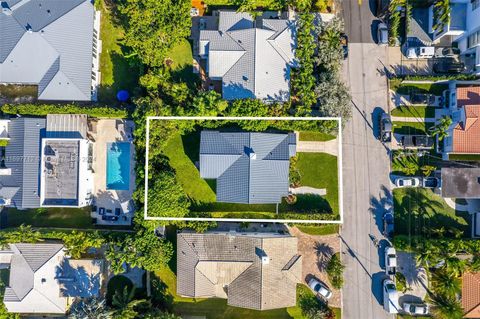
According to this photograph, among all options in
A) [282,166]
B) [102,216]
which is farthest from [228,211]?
[102,216]

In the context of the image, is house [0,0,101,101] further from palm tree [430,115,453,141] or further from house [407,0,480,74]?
palm tree [430,115,453,141]

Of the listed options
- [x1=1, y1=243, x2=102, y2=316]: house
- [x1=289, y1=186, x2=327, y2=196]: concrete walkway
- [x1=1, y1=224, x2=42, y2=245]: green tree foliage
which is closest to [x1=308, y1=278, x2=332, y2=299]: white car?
[x1=289, y1=186, x2=327, y2=196]: concrete walkway

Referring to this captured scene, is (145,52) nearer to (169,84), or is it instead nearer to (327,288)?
(169,84)

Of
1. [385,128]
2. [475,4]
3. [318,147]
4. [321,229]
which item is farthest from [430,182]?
[475,4]

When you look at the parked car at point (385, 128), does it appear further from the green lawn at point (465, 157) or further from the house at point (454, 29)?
the house at point (454, 29)

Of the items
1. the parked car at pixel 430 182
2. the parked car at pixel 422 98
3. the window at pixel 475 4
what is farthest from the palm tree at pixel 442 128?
the window at pixel 475 4

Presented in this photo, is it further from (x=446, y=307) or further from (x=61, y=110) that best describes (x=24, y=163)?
(x=446, y=307)
